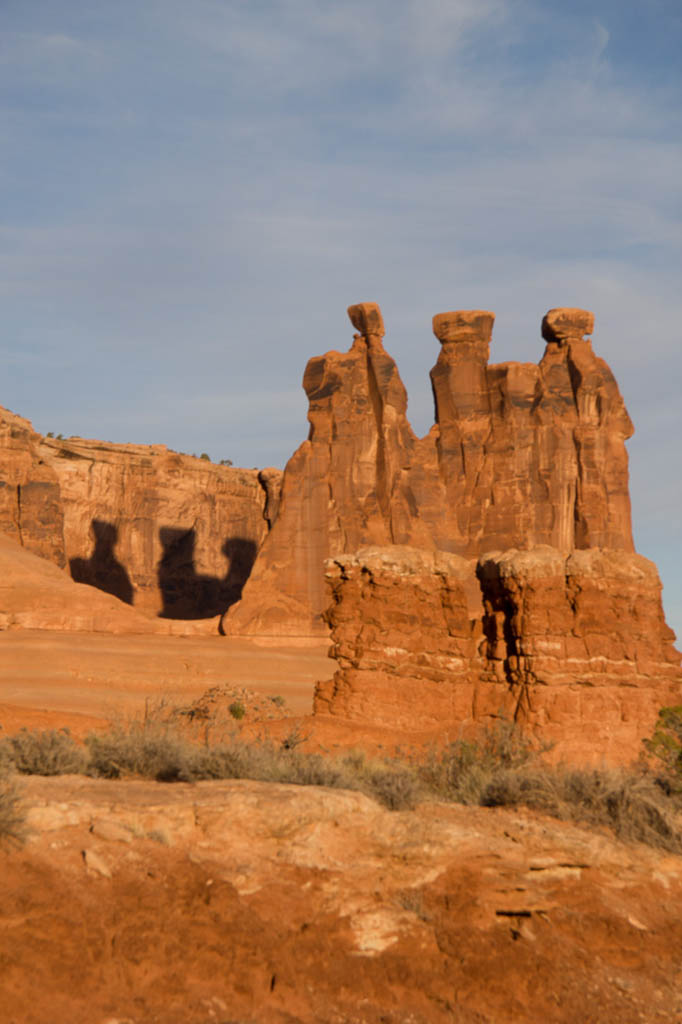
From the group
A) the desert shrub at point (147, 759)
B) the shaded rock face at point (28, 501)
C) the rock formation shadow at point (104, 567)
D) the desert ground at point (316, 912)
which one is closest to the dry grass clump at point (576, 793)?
the desert ground at point (316, 912)

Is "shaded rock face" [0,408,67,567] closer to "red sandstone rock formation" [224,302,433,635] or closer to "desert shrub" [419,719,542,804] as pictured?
"red sandstone rock formation" [224,302,433,635]

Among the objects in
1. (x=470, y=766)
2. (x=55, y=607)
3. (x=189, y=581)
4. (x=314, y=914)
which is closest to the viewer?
(x=314, y=914)

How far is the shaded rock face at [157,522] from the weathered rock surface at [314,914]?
59.9 metres

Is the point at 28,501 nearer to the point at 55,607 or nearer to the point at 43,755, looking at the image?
the point at 55,607

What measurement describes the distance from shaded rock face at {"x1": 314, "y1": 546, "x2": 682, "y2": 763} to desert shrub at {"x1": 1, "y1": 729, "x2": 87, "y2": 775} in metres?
7.19

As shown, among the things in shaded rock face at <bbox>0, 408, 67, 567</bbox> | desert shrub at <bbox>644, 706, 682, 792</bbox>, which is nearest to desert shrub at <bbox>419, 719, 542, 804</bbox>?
desert shrub at <bbox>644, 706, 682, 792</bbox>

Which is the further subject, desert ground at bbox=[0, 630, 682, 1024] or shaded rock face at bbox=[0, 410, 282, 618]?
shaded rock face at bbox=[0, 410, 282, 618]

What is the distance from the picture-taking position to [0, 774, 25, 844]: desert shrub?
20.7 ft

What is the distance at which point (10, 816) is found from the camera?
638 cm

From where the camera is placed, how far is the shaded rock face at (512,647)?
575 inches

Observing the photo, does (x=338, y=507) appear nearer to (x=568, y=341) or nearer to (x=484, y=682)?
(x=568, y=341)

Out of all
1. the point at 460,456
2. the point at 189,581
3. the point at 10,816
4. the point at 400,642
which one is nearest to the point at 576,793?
the point at 10,816

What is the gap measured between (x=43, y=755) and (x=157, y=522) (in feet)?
226

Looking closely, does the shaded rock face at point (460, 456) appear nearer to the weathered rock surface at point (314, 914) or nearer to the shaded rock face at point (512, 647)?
the shaded rock face at point (512, 647)
